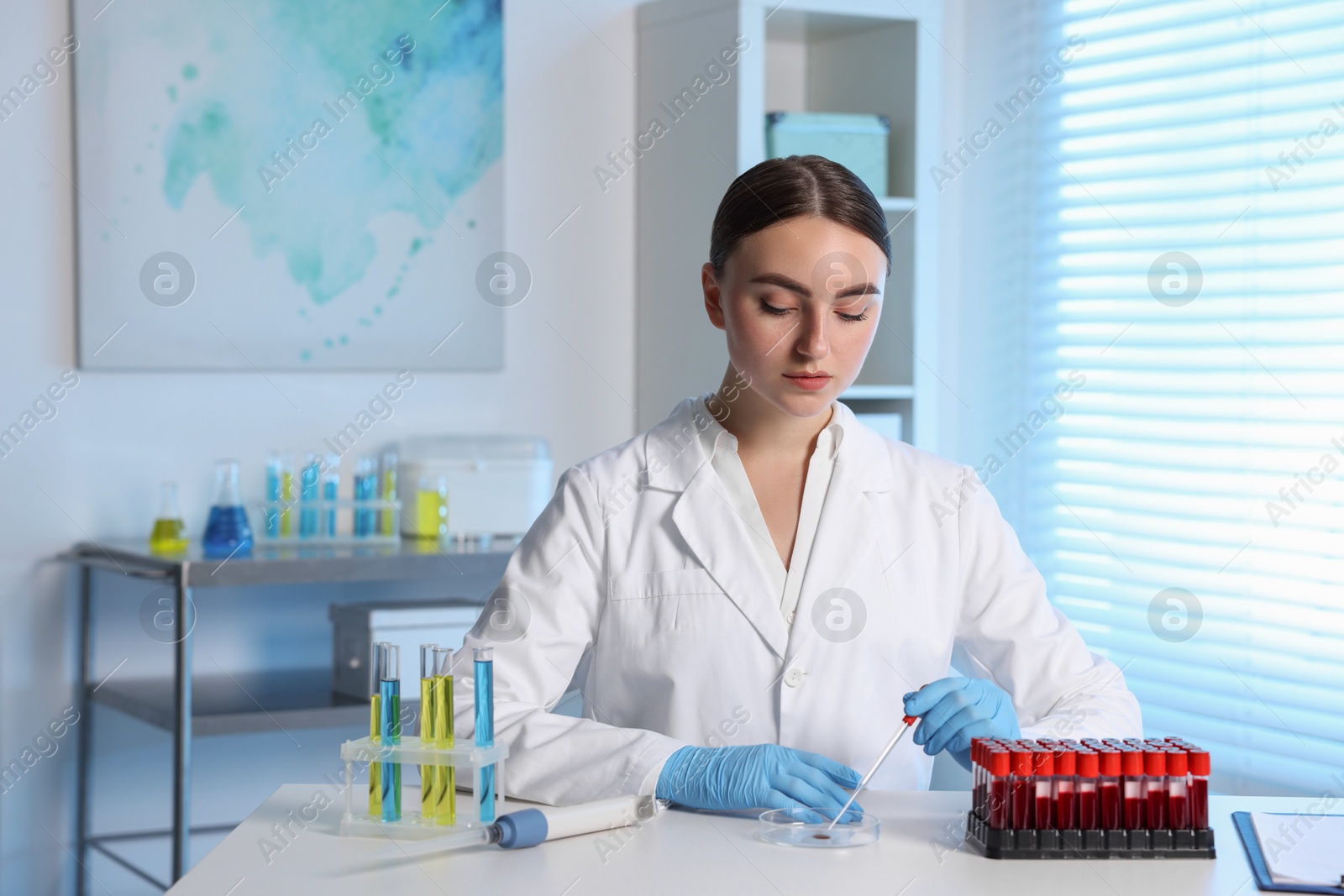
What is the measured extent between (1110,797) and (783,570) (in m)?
0.51

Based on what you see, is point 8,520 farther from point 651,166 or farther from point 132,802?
point 651,166

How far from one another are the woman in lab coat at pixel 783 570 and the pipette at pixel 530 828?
170 mm

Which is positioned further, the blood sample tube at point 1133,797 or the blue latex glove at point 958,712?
the blue latex glove at point 958,712

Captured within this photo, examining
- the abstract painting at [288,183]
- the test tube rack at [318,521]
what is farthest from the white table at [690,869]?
the abstract painting at [288,183]

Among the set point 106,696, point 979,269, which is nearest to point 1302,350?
point 979,269

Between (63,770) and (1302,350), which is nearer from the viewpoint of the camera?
(1302,350)

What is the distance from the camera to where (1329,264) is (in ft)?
7.34

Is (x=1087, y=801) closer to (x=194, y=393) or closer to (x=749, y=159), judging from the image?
(x=749, y=159)

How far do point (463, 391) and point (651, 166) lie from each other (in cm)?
66

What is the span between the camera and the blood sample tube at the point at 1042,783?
3.81 ft

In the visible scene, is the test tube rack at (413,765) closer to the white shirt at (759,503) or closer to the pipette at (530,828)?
the pipette at (530,828)

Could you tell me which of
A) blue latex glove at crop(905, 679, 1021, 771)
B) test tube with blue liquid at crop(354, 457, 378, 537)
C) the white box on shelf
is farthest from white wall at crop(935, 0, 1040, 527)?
blue latex glove at crop(905, 679, 1021, 771)

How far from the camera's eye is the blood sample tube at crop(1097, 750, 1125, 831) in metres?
1.16

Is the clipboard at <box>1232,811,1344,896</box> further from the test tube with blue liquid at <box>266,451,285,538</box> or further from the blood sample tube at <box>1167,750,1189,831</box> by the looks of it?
the test tube with blue liquid at <box>266,451,285,538</box>
